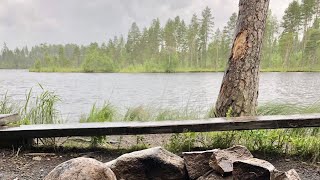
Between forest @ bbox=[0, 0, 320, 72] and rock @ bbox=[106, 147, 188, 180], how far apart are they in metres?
20.2

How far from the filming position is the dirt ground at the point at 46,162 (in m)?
2.28

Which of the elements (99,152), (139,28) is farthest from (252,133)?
(139,28)

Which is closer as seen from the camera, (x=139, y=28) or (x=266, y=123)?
(x=266, y=123)

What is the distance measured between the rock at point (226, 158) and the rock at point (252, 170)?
0.29ft

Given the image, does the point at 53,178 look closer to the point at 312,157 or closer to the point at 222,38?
the point at 312,157

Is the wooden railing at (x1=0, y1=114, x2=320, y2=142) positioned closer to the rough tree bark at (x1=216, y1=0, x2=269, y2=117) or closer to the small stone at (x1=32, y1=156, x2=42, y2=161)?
the small stone at (x1=32, y1=156, x2=42, y2=161)

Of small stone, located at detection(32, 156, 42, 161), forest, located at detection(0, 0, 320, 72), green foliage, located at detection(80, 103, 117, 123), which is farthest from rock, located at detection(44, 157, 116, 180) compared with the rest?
forest, located at detection(0, 0, 320, 72)

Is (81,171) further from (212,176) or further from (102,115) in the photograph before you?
(102,115)

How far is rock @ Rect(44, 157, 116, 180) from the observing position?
1.68 metres

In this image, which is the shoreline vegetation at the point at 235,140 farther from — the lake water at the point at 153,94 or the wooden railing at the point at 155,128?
the lake water at the point at 153,94

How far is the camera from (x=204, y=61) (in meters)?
26.7

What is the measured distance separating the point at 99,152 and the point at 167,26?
2521cm

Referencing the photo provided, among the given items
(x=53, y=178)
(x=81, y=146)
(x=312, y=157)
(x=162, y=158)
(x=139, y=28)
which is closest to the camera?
(x=53, y=178)

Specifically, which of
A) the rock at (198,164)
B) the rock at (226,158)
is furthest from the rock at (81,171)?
the rock at (226,158)
